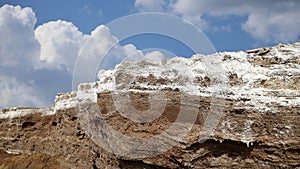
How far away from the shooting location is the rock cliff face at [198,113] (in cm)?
888

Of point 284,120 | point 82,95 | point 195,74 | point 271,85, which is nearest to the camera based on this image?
point 284,120

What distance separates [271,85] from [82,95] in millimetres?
5709

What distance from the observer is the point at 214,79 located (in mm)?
9992

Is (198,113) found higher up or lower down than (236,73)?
lower down

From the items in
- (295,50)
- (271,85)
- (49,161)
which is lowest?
(49,161)

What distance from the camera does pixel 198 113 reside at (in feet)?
31.0

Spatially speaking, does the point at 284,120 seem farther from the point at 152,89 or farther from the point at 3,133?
the point at 3,133

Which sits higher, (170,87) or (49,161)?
(170,87)

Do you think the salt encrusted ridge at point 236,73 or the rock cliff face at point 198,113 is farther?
the salt encrusted ridge at point 236,73

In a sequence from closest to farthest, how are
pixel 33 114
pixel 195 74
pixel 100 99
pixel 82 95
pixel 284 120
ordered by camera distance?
pixel 284 120 → pixel 195 74 → pixel 100 99 → pixel 82 95 → pixel 33 114

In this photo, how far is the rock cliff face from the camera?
349 inches

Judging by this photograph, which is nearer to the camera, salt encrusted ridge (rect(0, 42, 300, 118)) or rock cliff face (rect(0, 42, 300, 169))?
rock cliff face (rect(0, 42, 300, 169))

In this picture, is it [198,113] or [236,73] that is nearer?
[198,113]

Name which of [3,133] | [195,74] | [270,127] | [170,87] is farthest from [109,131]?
[3,133]
